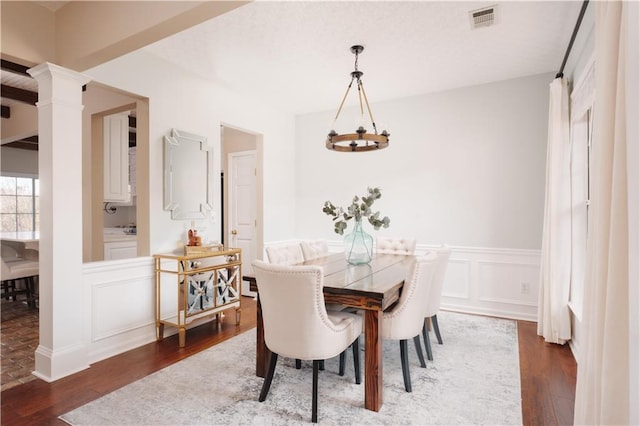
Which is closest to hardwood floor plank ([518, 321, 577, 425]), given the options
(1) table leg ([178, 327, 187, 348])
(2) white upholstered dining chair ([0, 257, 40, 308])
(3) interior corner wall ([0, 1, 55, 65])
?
(1) table leg ([178, 327, 187, 348])

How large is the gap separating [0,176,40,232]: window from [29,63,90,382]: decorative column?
4.76m

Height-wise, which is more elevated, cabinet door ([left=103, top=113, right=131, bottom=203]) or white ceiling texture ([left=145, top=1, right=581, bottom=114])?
white ceiling texture ([left=145, top=1, right=581, bottom=114])

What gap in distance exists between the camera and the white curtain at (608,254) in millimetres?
938

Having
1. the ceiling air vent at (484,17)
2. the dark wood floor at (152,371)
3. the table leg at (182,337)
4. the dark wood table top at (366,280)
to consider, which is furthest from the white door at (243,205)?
the ceiling air vent at (484,17)

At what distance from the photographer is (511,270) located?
4.16 metres

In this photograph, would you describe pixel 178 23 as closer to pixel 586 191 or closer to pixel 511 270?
pixel 586 191

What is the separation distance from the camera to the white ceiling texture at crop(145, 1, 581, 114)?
270 cm

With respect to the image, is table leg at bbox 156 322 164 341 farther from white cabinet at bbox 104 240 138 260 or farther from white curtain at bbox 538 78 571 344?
white curtain at bbox 538 78 571 344

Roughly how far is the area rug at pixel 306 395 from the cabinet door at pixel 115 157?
7.14 feet

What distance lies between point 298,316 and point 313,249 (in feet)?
5.50

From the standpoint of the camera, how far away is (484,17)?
109 inches

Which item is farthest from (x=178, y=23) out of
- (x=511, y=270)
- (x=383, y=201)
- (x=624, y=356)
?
(x=511, y=270)

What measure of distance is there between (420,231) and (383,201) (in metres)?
0.63

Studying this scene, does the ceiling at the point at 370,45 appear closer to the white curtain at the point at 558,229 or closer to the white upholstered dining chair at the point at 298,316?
the white curtain at the point at 558,229
